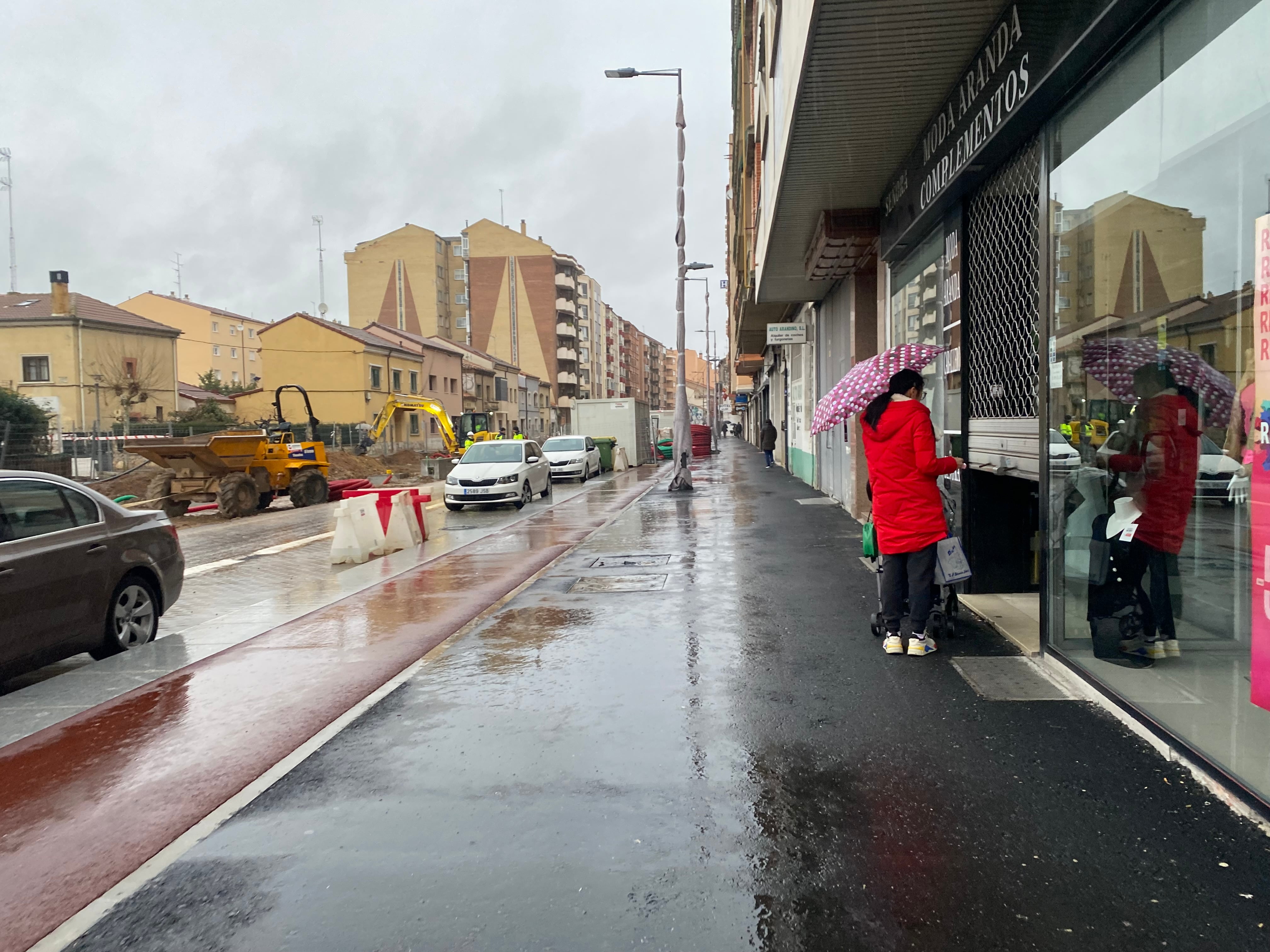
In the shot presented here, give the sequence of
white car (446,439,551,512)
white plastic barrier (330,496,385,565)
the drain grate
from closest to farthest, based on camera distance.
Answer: the drain grate → white plastic barrier (330,496,385,565) → white car (446,439,551,512)

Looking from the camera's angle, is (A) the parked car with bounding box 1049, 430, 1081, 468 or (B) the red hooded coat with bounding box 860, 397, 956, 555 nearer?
(A) the parked car with bounding box 1049, 430, 1081, 468

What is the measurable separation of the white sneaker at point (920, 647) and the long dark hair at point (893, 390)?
1402 millimetres

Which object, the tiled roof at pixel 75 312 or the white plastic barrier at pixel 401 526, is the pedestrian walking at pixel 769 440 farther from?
the tiled roof at pixel 75 312

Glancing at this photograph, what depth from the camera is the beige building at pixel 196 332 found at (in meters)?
74.2

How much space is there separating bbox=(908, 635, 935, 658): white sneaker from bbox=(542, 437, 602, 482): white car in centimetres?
2195

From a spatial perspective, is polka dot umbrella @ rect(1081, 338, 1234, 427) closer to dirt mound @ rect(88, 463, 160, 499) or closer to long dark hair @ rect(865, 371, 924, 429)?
long dark hair @ rect(865, 371, 924, 429)

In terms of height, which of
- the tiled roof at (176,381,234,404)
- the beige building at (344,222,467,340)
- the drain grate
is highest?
the beige building at (344,222,467,340)

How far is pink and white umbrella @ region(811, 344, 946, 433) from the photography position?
5.89m

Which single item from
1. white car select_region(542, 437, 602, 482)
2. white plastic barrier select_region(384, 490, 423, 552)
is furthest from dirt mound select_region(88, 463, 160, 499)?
white plastic barrier select_region(384, 490, 423, 552)

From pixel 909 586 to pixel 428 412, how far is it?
2866 centimetres

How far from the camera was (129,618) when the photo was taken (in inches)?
269

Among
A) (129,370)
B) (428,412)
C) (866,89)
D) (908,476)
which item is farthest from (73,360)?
(908,476)

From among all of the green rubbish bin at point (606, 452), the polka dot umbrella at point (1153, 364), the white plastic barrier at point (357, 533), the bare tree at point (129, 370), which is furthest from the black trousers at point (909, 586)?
the bare tree at point (129, 370)

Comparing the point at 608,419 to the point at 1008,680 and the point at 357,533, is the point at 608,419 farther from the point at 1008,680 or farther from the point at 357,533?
the point at 1008,680
